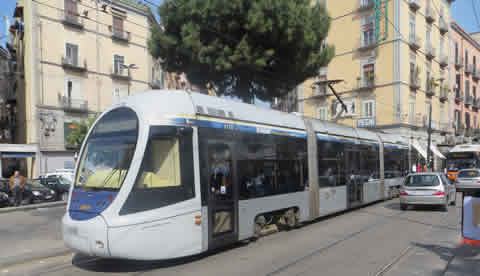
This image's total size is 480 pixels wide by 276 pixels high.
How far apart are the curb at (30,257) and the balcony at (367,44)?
2921cm

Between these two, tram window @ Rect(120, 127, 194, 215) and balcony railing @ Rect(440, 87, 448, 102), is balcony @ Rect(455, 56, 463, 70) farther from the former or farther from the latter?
tram window @ Rect(120, 127, 194, 215)

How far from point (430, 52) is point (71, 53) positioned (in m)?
31.8

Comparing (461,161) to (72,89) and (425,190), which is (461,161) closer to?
(425,190)

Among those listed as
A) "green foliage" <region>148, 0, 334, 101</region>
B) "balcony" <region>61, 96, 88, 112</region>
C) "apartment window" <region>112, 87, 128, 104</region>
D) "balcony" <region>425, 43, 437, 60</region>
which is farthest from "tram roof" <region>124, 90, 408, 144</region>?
"balcony" <region>425, 43, 437, 60</region>

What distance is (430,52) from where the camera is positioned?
34000 mm

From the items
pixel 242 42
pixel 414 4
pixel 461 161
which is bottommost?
pixel 461 161

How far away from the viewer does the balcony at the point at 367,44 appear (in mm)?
30719

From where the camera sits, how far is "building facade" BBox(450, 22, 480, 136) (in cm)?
4109

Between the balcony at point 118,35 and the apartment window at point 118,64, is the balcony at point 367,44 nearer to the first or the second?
the balcony at point 118,35

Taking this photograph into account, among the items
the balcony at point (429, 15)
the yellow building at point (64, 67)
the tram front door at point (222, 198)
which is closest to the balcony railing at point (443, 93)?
the balcony at point (429, 15)

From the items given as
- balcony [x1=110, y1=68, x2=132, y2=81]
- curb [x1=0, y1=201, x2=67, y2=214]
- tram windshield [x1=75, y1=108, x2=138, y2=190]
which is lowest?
curb [x1=0, y1=201, x2=67, y2=214]

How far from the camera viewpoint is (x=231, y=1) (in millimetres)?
13727

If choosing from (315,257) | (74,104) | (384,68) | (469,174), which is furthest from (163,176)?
(384,68)

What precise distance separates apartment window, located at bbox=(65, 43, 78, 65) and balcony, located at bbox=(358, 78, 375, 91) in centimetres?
2412
